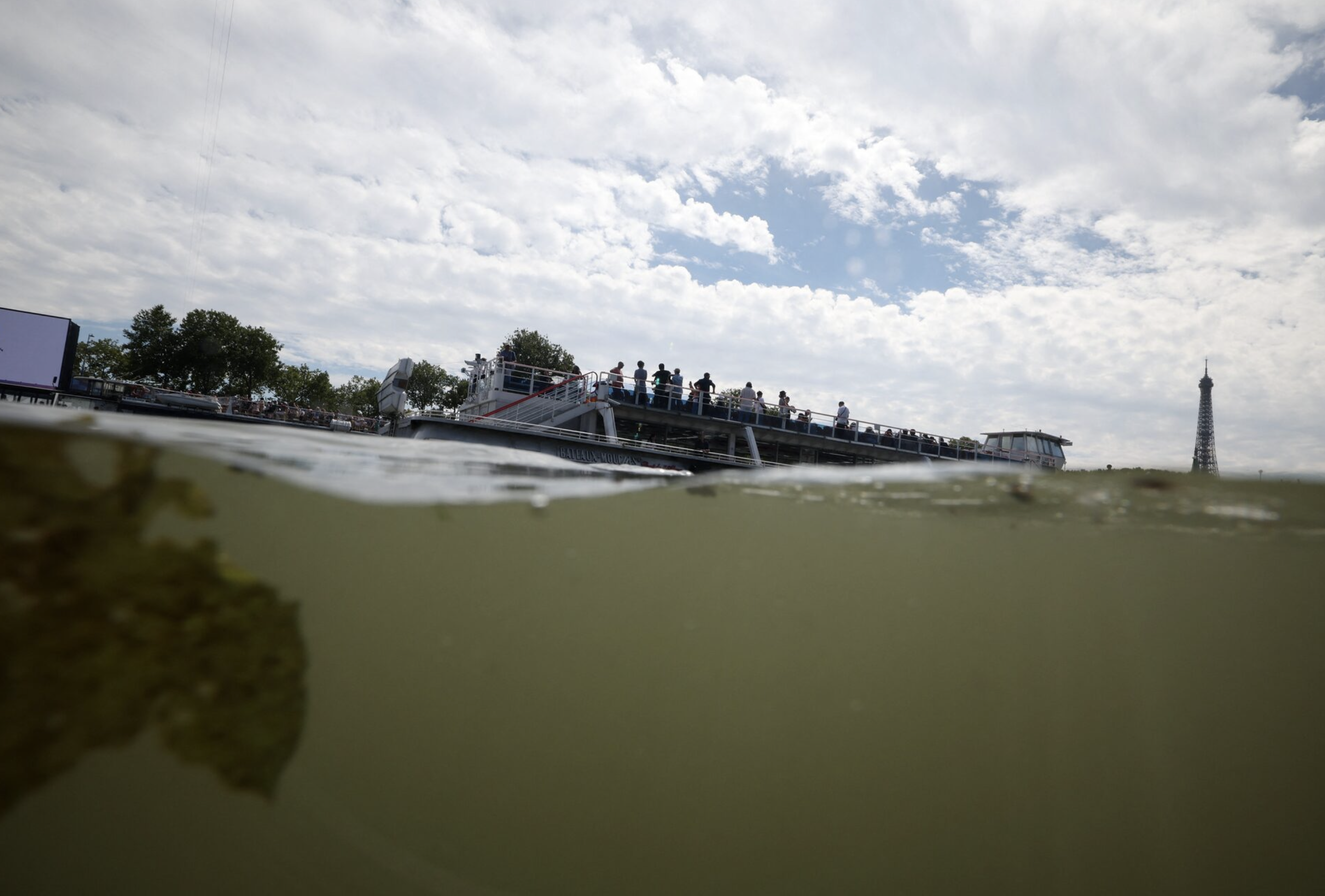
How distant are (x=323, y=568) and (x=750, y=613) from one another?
348cm

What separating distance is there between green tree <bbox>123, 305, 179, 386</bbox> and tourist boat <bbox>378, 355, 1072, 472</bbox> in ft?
122

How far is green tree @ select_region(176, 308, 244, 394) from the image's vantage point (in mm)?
49812

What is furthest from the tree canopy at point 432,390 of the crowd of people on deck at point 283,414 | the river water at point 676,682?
the river water at point 676,682

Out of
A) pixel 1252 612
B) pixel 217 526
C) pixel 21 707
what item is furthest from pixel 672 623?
pixel 1252 612

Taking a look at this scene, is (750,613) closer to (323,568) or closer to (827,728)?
(827,728)

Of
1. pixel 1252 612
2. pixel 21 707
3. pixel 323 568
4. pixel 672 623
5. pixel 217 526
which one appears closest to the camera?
pixel 21 707

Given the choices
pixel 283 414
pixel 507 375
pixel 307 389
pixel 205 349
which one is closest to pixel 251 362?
pixel 205 349

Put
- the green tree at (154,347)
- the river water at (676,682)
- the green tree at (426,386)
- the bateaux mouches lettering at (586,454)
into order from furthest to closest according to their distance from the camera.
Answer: the green tree at (426,386)
the green tree at (154,347)
the bateaux mouches lettering at (586,454)
the river water at (676,682)

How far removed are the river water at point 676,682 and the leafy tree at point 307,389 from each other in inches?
2642

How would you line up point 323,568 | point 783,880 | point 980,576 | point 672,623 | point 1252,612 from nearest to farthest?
point 323,568, point 783,880, point 672,623, point 980,576, point 1252,612

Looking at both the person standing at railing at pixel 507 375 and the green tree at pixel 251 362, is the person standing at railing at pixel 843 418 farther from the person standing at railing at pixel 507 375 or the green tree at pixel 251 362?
the green tree at pixel 251 362

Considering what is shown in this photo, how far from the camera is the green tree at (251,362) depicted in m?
52.5

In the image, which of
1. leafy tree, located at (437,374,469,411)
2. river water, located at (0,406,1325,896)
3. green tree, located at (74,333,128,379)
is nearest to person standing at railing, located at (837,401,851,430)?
river water, located at (0,406,1325,896)

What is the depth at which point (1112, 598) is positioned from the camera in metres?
6.41
